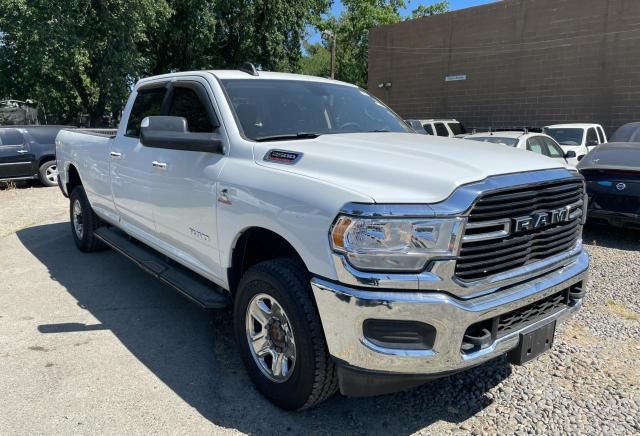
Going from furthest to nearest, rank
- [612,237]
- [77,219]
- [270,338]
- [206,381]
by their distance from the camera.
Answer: [612,237]
[77,219]
[206,381]
[270,338]

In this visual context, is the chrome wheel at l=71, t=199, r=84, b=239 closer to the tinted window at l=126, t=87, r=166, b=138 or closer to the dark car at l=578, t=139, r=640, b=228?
the tinted window at l=126, t=87, r=166, b=138

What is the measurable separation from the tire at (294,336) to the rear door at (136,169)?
5.47 ft

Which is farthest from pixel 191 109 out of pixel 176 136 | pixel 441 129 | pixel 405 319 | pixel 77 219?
pixel 441 129

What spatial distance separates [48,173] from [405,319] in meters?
13.5

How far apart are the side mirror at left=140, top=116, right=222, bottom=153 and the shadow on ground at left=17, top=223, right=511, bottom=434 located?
1.57 metres

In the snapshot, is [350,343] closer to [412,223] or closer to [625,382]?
[412,223]

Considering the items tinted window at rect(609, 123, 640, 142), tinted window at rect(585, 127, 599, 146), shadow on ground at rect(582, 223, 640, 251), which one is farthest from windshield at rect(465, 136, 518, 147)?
tinted window at rect(585, 127, 599, 146)

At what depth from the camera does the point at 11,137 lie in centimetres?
1282

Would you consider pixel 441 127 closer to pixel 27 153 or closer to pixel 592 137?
pixel 592 137

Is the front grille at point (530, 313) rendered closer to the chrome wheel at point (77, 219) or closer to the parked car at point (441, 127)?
the chrome wheel at point (77, 219)

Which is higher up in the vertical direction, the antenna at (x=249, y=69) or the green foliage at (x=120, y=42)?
the green foliage at (x=120, y=42)

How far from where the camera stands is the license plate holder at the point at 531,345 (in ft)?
8.98

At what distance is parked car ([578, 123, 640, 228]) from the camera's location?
6.88 meters

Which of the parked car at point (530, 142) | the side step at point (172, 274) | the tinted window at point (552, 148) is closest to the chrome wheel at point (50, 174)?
the side step at point (172, 274)
